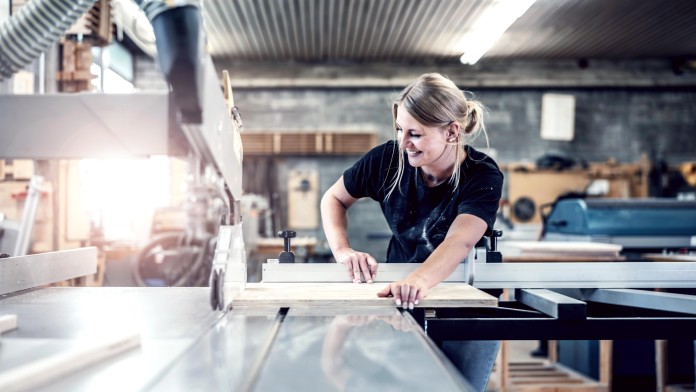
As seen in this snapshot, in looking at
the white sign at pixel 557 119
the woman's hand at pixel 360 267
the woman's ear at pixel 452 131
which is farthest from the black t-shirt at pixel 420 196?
the white sign at pixel 557 119

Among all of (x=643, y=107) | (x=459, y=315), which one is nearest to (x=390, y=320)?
(x=459, y=315)

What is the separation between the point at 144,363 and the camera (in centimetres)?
80

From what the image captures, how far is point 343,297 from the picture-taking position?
1.30m

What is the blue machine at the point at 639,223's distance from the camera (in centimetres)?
398

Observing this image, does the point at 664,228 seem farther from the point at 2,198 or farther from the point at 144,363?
the point at 2,198

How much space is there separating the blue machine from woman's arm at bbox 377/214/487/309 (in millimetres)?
2872

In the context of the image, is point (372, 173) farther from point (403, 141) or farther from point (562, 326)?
point (562, 326)

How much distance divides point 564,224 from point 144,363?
4.15 m

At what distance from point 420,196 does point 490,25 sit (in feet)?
14.6

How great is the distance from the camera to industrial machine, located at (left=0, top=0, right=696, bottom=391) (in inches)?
30.0

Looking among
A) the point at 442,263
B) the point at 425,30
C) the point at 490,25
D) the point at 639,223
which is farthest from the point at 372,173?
the point at 425,30

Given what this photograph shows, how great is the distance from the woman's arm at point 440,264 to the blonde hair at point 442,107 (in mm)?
239

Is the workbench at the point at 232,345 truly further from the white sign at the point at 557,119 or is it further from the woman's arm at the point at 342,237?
the white sign at the point at 557,119

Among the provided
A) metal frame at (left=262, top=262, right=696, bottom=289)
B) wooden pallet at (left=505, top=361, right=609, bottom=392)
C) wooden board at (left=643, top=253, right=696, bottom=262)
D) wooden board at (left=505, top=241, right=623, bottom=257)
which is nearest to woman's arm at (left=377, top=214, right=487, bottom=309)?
metal frame at (left=262, top=262, right=696, bottom=289)
